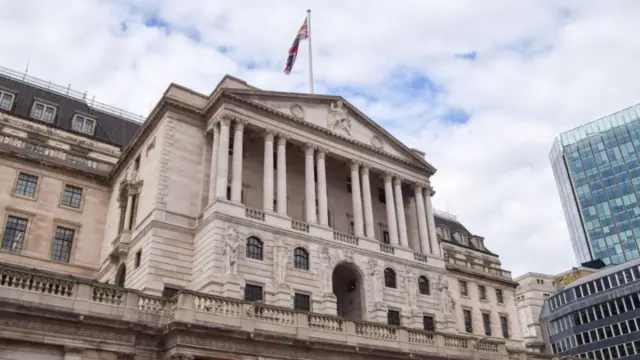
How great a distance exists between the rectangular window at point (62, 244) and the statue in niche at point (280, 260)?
1660cm

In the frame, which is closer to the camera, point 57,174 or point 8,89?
point 57,174

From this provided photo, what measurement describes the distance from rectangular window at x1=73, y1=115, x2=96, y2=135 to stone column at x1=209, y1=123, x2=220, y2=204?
Answer: 19491 mm

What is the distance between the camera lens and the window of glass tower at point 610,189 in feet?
355

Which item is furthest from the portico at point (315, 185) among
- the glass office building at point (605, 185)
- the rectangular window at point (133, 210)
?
the glass office building at point (605, 185)

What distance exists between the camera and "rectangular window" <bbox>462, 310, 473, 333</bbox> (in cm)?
5662

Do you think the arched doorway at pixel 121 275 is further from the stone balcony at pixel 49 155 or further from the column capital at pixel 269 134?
the column capital at pixel 269 134

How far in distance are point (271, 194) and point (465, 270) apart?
29924 mm

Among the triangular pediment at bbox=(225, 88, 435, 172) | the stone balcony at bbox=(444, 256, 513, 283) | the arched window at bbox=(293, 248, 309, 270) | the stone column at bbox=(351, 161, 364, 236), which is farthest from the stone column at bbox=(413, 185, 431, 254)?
the stone balcony at bbox=(444, 256, 513, 283)

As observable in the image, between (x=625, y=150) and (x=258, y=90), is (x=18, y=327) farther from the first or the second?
(x=625, y=150)

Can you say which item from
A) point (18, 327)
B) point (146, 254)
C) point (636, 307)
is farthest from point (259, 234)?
point (636, 307)

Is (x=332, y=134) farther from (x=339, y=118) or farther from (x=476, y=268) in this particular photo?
(x=476, y=268)

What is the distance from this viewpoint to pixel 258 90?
40156 millimetres

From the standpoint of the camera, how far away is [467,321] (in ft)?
187

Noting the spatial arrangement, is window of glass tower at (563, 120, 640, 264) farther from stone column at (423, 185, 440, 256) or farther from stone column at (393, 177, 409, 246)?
stone column at (393, 177, 409, 246)
